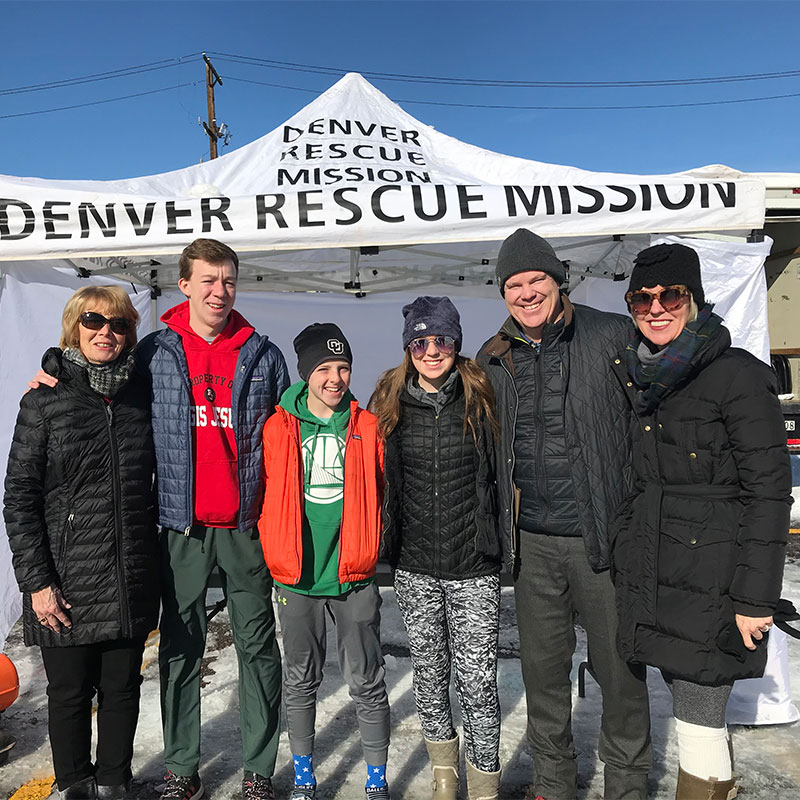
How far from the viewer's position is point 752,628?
1.65 meters

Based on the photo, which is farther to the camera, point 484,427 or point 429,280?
point 429,280

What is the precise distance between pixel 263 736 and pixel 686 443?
1.94m

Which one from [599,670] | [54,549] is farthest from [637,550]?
[54,549]

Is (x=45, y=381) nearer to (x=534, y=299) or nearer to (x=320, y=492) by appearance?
(x=320, y=492)

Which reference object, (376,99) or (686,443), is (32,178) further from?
(686,443)

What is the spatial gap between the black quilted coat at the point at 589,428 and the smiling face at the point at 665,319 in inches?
8.6

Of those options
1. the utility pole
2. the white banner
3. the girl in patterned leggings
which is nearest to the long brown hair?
the girl in patterned leggings

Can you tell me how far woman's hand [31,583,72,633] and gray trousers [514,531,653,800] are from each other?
1588 millimetres

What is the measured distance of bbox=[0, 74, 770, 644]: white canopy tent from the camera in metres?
3.04

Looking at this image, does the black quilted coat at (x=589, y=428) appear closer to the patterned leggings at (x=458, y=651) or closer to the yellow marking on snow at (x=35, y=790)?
the patterned leggings at (x=458, y=651)

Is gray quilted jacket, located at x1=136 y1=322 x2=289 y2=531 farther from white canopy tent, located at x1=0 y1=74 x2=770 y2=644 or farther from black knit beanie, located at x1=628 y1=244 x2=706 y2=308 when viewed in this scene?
black knit beanie, located at x1=628 y1=244 x2=706 y2=308

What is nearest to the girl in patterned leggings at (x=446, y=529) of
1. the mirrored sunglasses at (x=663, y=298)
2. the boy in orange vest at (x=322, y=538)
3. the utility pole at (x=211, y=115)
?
the boy in orange vest at (x=322, y=538)

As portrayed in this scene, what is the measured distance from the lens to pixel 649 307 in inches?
71.7

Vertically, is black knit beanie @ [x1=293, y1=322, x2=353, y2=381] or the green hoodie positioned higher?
black knit beanie @ [x1=293, y1=322, x2=353, y2=381]
